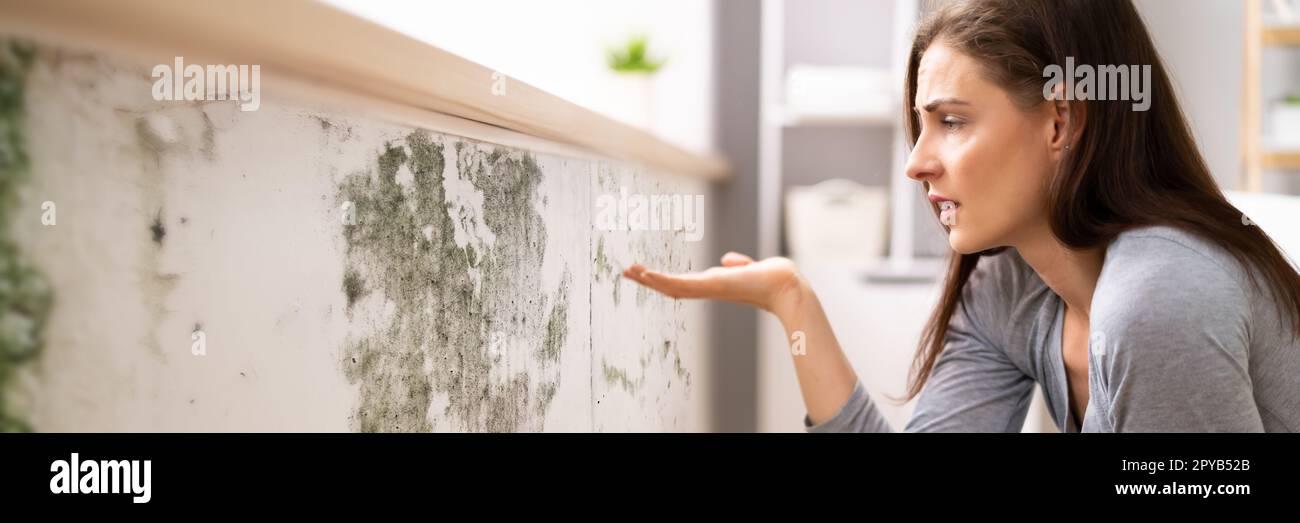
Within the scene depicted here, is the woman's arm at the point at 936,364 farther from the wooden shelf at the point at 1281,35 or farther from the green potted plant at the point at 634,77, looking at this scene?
the wooden shelf at the point at 1281,35

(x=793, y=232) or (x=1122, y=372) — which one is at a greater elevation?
(x=793, y=232)

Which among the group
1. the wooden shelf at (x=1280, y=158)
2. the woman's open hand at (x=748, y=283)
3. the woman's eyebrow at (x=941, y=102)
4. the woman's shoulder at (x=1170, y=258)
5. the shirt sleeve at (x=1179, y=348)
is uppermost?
the wooden shelf at (x=1280, y=158)

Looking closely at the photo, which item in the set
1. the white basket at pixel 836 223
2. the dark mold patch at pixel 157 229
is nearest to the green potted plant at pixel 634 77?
the white basket at pixel 836 223

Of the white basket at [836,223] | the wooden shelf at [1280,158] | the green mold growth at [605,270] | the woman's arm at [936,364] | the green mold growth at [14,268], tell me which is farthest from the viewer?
the white basket at [836,223]

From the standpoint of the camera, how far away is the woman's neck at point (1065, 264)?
0.85m

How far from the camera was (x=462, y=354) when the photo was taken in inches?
23.9

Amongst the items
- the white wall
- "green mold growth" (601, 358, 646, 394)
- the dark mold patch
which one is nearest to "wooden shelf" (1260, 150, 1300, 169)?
the white wall

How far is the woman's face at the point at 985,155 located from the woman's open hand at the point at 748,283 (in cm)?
22

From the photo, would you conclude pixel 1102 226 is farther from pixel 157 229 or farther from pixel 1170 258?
pixel 157 229

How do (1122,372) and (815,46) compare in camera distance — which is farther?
(815,46)
